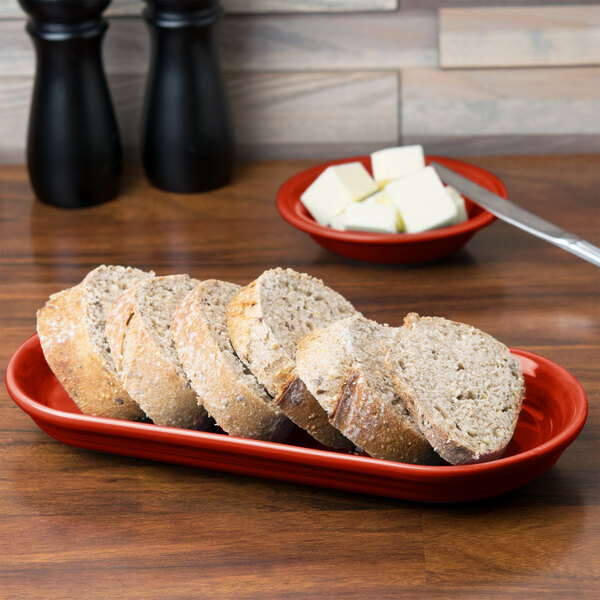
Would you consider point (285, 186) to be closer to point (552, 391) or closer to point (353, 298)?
point (353, 298)

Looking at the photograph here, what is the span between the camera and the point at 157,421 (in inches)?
44.8

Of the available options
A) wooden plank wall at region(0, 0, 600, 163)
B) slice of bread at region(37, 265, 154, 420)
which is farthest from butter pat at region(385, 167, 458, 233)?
slice of bread at region(37, 265, 154, 420)

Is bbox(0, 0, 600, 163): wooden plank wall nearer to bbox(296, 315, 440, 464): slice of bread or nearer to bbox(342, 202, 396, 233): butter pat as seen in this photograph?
bbox(342, 202, 396, 233): butter pat

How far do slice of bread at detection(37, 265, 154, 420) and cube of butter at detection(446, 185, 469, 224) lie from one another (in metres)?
0.74

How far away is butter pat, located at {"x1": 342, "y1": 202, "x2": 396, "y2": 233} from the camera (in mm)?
1673

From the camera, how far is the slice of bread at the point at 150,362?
113 centimetres

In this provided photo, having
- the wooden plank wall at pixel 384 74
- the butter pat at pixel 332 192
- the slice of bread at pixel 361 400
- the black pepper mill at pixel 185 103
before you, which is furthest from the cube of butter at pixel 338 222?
the slice of bread at pixel 361 400

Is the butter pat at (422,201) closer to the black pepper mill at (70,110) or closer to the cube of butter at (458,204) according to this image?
the cube of butter at (458,204)

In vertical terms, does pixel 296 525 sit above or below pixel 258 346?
below

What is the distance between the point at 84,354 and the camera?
1.19 m

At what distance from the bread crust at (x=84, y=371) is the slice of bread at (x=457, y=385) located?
0.36m

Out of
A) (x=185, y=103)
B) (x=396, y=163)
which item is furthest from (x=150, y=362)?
(x=185, y=103)

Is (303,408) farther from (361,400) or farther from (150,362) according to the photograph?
(150,362)

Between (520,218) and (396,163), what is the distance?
32 centimetres
